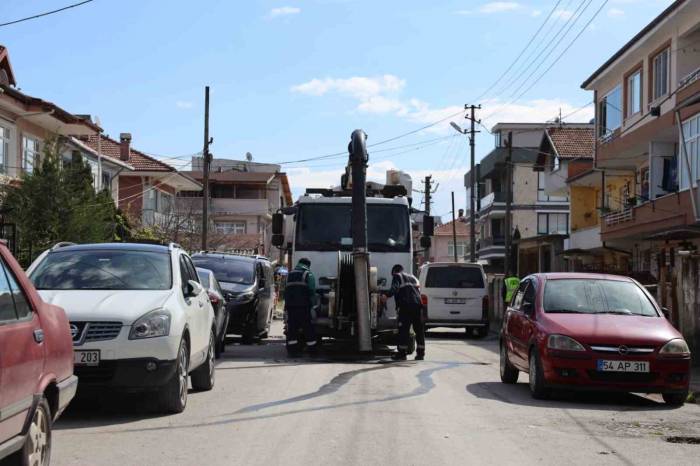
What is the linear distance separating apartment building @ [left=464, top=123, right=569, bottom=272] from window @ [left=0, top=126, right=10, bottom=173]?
48670 mm

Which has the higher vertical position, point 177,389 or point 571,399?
point 177,389

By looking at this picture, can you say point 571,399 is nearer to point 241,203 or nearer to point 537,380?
point 537,380

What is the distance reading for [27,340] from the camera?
581 centimetres

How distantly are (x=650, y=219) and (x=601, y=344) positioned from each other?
796 inches

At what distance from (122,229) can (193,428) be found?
28.3m

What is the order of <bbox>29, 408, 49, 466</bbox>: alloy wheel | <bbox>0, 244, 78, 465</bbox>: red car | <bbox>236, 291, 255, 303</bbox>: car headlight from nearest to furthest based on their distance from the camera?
<bbox>0, 244, 78, 465</bbox>: red car → <bbox>29, 408, 49, 466</bbox>: alloy wheel → <bbox>236, 291, 255, 303</bbox>: car headlight

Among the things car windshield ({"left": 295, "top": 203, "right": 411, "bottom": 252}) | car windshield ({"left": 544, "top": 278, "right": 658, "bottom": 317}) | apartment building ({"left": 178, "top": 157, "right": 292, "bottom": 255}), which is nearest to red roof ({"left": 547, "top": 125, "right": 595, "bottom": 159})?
apartment building ({"left": 178, "top": 157, "right": 292, "bottom": 255})

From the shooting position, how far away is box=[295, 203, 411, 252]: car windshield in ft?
59.1

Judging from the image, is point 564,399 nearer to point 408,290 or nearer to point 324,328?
point 408,290

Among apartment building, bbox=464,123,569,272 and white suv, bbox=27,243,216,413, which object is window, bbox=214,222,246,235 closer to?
apartment building, bbox=464,123,569,272

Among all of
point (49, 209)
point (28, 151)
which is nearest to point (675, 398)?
point (49, 209)

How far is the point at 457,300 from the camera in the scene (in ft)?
88.5

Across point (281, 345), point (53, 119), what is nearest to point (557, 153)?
point (53, 119)

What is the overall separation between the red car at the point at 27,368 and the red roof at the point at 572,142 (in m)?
41.6
